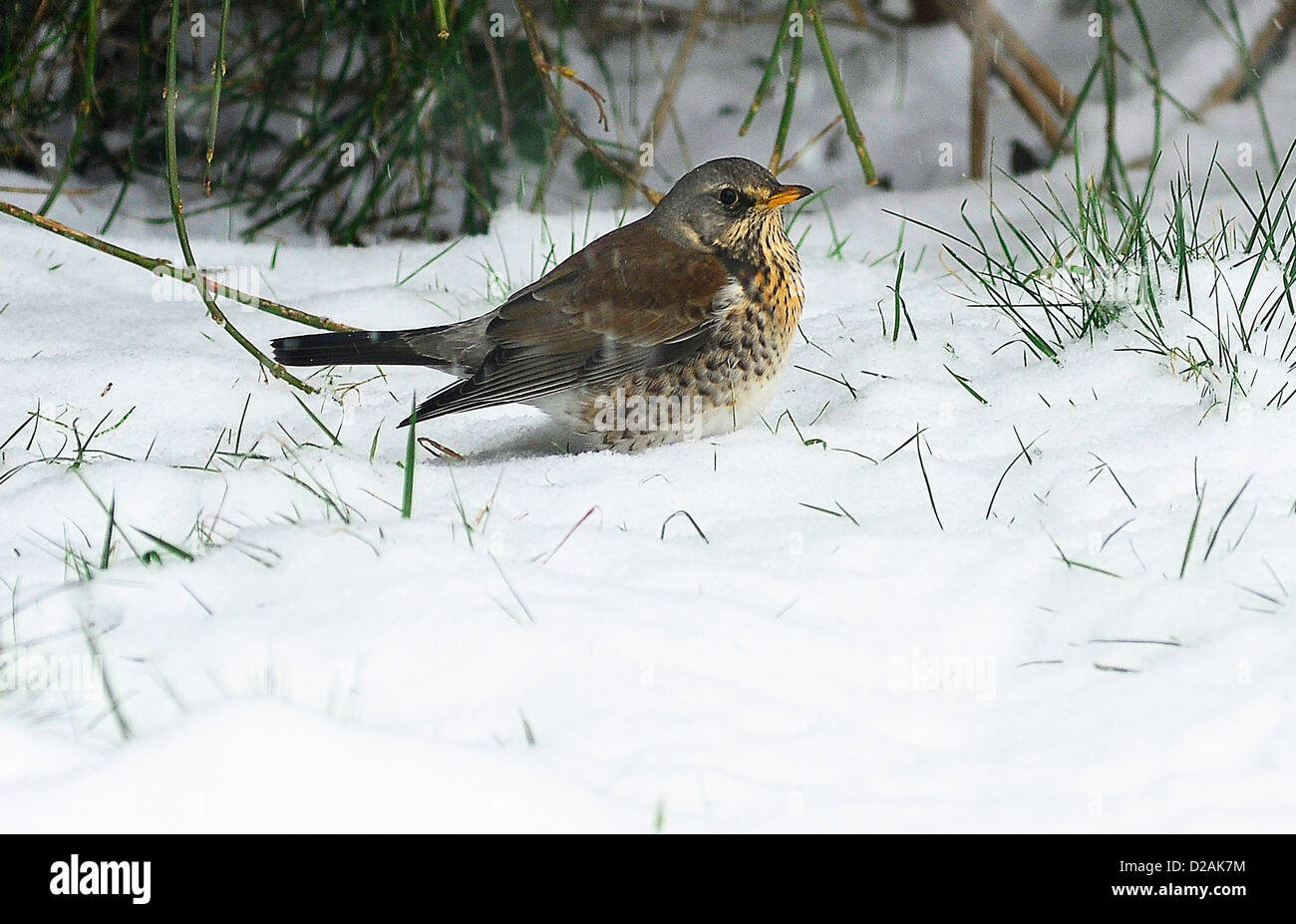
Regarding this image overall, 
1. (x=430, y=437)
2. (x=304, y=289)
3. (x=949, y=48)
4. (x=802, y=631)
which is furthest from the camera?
(x=949, y=48)

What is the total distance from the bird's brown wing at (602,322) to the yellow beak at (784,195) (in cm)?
22

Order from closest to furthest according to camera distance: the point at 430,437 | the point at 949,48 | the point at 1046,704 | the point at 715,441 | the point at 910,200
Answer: the point at 1046,704, the point at 715,441, the point at 430,437, the point at 910,200, the point at 949,48

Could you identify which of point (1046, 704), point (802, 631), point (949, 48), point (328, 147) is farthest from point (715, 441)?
point (949, 48)

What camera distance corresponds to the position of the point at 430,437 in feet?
11.3

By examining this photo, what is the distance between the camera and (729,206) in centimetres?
342

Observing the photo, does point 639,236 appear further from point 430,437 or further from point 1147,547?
point 1147,547

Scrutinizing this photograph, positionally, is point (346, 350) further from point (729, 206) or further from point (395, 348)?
point (729, 206)

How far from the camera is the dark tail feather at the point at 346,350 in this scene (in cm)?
325

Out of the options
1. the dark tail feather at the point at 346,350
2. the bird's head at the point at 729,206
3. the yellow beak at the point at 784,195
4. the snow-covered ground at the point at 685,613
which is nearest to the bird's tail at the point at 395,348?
the dark tail feather at the point at 346,350

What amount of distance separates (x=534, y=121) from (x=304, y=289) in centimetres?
160

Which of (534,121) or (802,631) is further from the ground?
(534,121)

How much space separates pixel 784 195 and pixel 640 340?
0.53 meters

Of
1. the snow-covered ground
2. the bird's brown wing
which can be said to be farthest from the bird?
the snow-covered ground

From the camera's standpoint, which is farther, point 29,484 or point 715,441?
point 715,441
